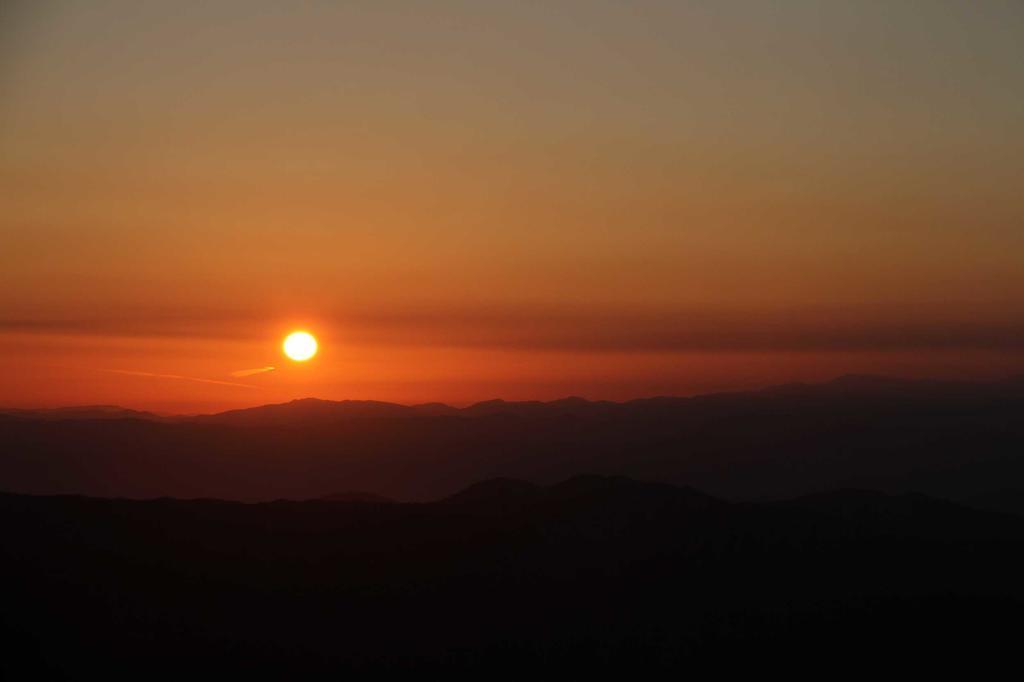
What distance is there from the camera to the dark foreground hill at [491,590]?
4450 cm

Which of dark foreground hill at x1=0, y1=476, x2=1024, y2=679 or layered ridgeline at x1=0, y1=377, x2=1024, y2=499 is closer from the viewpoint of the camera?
dark foreground hill at x1=0, y1=476, x2=1024, y2=679

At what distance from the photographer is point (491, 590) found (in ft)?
165

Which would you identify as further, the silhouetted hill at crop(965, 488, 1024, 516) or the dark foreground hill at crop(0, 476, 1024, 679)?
the silhouetted hill at crop(965, 488, 1024, 516)

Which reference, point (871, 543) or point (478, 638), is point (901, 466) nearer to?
point (871, 543)

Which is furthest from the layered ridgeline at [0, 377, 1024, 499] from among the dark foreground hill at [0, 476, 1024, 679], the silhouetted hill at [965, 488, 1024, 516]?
the dark foreground hill at [0, 476, 1024, 679]

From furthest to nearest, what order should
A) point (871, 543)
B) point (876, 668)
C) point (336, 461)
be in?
point (336, 461), point (871, 543), point (876, 668)

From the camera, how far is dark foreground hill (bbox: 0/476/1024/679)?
44.5 meters

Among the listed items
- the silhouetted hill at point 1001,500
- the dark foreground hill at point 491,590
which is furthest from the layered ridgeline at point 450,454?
the dark foreground hill at point 491,590

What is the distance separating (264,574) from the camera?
1972 inches

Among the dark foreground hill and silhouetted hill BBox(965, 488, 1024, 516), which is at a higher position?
the dark foreground hill

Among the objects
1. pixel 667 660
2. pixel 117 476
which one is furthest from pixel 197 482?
pixel 667 660

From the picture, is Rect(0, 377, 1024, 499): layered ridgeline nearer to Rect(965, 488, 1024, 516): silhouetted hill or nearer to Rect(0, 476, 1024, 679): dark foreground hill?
Rect(965, 488, 1024, 516): silhouetted hill

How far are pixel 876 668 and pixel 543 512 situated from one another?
55.7 feet

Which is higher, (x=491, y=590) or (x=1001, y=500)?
(x=491, y=590)
